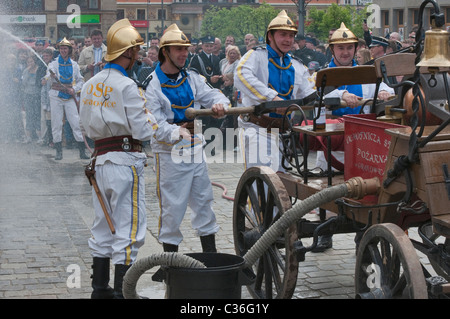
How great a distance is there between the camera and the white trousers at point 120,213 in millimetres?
5720

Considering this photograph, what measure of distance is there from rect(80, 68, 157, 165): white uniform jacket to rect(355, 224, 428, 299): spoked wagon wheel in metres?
1.89

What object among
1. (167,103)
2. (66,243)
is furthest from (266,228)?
(66,243)

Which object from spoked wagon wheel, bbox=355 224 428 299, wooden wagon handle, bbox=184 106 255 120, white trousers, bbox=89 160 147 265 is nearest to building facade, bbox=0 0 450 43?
wooden wagon handle, bbox=184 106 255 120

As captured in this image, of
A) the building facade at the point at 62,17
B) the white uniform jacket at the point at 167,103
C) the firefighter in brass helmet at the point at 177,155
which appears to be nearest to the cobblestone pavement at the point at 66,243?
the firefighter in brass helmet at the point at 177,155

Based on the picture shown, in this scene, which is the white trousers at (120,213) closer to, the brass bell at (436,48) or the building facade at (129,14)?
the brass bell at (436,48)

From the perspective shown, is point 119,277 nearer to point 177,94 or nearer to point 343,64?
point 177,94

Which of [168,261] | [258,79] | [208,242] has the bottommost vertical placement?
[208,242]

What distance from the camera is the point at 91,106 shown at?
5707 millimetres

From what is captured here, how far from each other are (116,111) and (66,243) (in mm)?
2472

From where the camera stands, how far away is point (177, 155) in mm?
6441

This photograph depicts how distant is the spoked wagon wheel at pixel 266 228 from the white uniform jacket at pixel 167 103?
2.17 ft
